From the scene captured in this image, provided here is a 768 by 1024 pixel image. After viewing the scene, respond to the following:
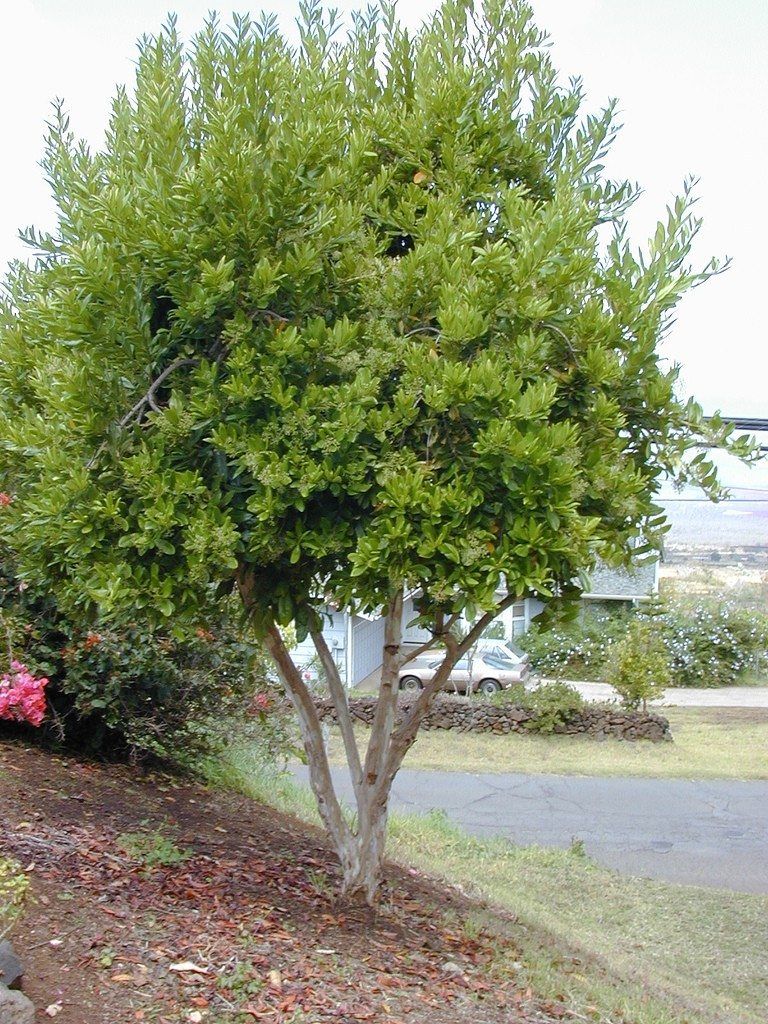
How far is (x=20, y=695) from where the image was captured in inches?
224

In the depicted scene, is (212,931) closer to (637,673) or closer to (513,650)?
(637,673)

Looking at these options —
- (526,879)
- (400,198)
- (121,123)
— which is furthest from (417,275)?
(526,879)

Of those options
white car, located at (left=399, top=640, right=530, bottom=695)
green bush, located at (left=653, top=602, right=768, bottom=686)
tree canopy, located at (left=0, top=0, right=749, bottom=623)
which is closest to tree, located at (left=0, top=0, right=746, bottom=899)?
tree canopy, located at (left=0, top=0, right=749, bottom=623)

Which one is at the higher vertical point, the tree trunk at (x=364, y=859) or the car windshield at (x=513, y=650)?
the tree trunk at (x=364, y=859)

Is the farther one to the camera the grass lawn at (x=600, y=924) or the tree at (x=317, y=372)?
the grass lawn at (x=600, y=924)

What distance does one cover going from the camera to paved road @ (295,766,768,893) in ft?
32.0

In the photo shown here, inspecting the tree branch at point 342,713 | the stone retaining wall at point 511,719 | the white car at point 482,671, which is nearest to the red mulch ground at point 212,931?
the tree branch at point 342,713

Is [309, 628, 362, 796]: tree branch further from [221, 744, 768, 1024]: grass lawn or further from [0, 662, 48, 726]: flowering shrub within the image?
[0, 662, 48, 726]: flowering shrub

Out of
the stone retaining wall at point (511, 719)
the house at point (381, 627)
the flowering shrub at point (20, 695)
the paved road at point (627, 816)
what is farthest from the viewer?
the house at point (381, 627)

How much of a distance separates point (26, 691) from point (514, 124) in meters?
4.02

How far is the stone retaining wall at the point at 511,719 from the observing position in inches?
709

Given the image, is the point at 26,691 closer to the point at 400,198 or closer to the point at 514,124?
the point at 400,198

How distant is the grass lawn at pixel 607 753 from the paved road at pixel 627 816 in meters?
0.67

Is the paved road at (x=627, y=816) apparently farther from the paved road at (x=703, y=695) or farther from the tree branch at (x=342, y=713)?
the paved road at (x=703, y=695)
